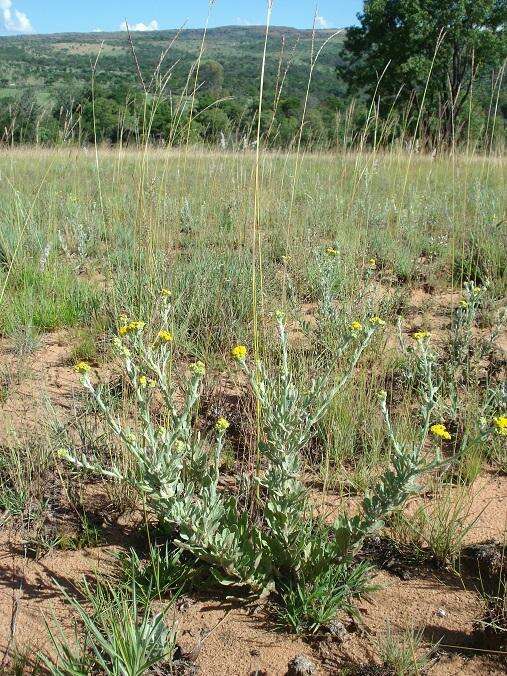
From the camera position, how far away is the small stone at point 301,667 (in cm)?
151

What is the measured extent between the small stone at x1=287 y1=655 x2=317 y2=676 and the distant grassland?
1.32 meters

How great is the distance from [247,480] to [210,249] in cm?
243

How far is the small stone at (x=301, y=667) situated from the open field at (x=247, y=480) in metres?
0.03

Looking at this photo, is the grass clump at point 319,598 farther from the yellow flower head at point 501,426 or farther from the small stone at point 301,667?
the yellow flower head at point 501,426

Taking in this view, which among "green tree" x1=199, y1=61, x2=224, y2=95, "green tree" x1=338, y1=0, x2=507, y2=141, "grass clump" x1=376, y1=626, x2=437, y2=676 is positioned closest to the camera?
"grass clump" x1=376, y1=626, x2=437, y2=676

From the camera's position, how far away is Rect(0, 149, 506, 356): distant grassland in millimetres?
3139

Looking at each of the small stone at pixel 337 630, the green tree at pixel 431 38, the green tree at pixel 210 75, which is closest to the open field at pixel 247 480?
the small stone at pixel 337 630

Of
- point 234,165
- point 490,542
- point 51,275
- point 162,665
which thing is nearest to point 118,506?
point 162,665

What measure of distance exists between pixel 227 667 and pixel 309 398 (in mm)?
748

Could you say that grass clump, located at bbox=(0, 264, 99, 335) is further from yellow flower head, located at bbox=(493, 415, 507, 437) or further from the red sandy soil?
yellow flower head, located at bbox=(493, 415, 507, 437)

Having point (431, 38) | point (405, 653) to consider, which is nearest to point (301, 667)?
point (405, 653)

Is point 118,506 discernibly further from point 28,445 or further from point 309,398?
point 309,398

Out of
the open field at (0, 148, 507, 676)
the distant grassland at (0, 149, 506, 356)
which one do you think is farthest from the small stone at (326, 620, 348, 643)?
the distant grassland at (0, 149, 506, 356)

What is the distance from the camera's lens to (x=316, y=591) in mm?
1631
